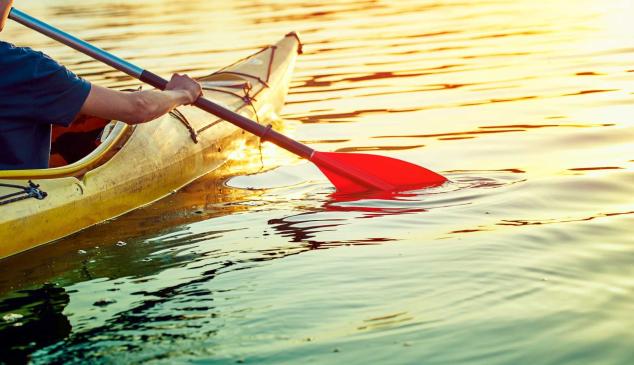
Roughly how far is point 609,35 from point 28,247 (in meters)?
9.33

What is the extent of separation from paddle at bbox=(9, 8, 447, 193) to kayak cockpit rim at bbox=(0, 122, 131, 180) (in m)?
0.43

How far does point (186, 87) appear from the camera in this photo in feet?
19.0

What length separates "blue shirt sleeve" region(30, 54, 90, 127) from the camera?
4.49 metres

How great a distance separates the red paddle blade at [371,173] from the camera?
594 cm

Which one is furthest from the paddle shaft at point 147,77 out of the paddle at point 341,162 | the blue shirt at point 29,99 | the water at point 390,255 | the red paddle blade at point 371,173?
the blue shirt at point 29,99

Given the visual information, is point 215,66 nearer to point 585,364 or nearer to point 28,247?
point 28,247

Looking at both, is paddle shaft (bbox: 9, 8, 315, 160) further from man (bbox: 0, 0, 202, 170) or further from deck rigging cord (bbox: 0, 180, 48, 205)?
deck rigging cord (bbox: 0, 180, 48, 205)

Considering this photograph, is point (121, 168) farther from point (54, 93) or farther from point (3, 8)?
point (3, 8)

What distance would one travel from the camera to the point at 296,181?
6.39 metres

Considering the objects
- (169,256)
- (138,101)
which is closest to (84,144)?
(138,101)

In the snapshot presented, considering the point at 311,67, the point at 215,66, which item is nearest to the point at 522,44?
the point at 311,67

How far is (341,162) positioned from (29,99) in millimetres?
2192

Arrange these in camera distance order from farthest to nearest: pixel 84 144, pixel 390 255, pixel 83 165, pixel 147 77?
1. pixel 84 144
2. pixel 147 77
3. pixel 83 165
4. pixel 390 255

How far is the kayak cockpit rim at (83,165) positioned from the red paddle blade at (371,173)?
1.22m
